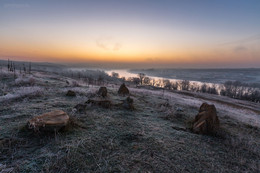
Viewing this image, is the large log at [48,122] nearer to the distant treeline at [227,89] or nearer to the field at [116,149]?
the field at [116,149]

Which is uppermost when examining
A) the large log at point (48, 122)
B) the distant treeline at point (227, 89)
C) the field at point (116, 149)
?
the large log at point (48, 122)

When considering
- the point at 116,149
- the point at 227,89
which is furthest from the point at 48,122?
the point at 227,89

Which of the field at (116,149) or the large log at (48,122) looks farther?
the large log at (48,122)

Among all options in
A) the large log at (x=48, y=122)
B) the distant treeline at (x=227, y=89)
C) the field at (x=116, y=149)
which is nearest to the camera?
the field at (x=116, y=149)

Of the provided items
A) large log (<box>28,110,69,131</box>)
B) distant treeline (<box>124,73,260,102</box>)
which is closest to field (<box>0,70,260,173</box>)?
large log (<box>28,110,69,131</box>)

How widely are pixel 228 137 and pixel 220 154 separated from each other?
1.33 metres

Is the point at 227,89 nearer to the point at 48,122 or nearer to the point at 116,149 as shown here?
the point at 116,149

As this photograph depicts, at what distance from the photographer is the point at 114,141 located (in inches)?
135

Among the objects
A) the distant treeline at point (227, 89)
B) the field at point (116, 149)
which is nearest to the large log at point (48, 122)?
the field at point (116, 149)

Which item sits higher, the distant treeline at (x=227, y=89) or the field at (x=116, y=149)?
the field at (x=116, y=149)

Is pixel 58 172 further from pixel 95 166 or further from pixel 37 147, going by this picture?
pixel 37 147

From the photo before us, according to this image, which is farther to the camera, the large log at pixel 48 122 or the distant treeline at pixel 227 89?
the distant treeline at pixel 227 89

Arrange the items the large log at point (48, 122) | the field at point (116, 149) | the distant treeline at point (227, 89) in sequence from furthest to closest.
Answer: the distant treeline at point (227, 89) → the large log at point (48, 122) → the field at point (116, 149)

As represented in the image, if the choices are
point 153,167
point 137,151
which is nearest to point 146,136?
point 137,151
